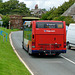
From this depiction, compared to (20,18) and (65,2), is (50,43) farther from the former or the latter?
(20,18)

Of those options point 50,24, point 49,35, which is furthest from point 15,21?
point 49,35

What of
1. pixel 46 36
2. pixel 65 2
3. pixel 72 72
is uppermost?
pixel 65 2

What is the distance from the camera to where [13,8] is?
14612 centimetres

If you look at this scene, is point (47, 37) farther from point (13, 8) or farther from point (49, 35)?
point (13, 8)

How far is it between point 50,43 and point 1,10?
120 metres

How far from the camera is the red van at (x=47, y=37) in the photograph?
2002 cm

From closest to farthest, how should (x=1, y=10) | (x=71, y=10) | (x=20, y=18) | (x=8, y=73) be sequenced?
(x=8, y=73), (x=71, y=10), (x=20, y=18), (x=1, y=10)

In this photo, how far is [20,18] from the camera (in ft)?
365

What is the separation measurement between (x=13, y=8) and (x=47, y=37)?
128 metres

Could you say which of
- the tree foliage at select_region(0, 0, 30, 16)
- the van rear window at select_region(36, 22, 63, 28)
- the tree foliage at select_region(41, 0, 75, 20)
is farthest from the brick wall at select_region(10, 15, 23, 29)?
the van rear window at select_region(36, 22, 63, 28)

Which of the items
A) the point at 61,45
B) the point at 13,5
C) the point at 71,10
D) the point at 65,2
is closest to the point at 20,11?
the point at 13,5

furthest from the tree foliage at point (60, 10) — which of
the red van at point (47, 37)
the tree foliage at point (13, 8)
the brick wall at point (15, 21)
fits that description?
the red van at point (47, 37)

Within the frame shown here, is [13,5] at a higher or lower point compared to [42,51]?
higher

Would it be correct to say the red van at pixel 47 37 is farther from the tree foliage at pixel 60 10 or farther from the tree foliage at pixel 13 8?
the tree foliage at pixel 13 8
